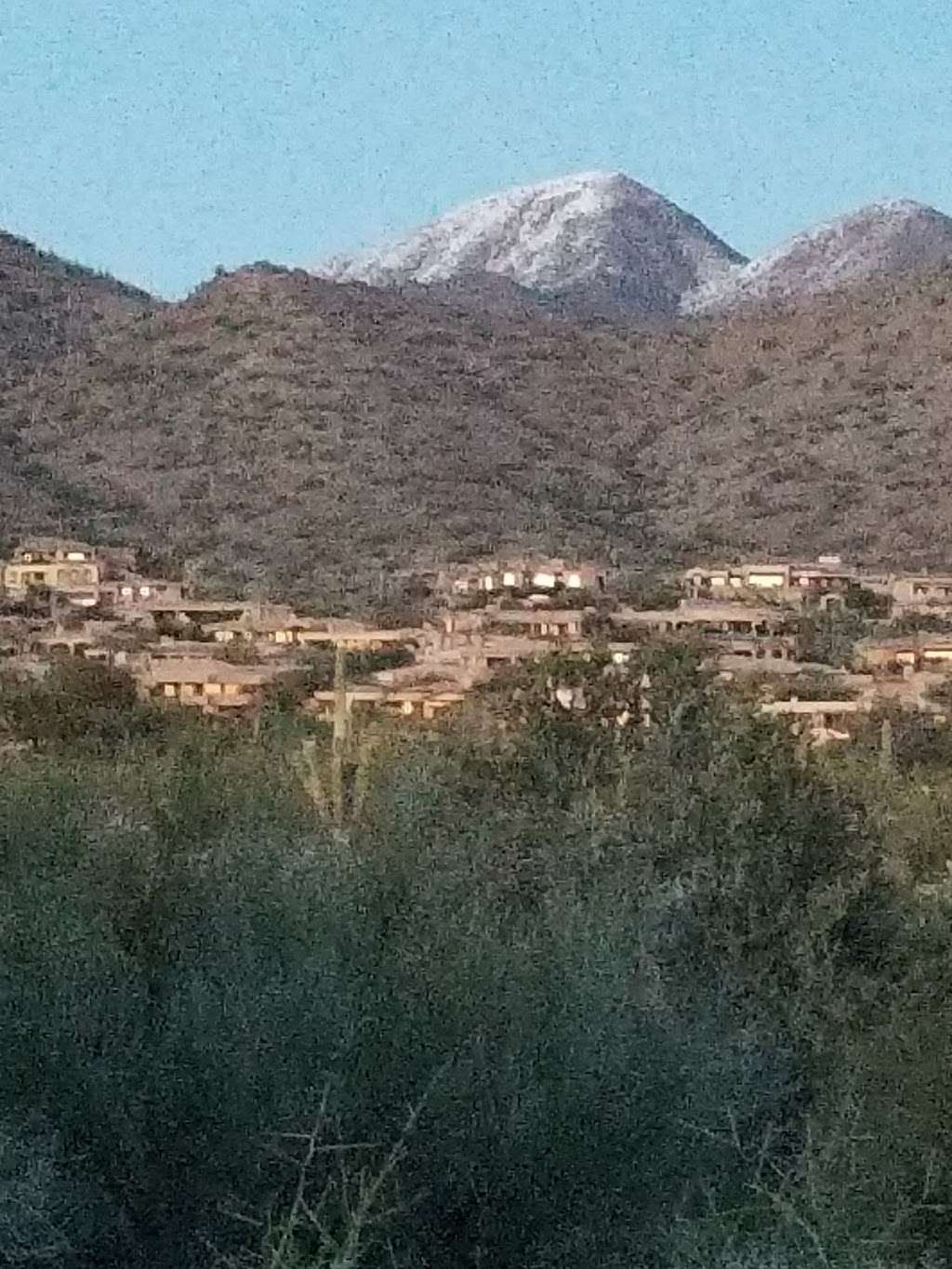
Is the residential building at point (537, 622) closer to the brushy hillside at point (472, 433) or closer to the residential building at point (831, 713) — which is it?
the residential building at point (831, 713)

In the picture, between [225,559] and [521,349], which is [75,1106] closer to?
[225,559]

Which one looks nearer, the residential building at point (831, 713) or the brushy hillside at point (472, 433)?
the residential building at point (831, 713)

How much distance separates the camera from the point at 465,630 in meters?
31.9

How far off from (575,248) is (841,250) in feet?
43.0

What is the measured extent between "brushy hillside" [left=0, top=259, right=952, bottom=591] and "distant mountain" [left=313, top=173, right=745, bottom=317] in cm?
3808

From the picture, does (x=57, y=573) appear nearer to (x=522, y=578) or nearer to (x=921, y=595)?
(x=522, y=578)

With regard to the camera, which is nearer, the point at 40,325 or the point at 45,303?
the point at 40,325

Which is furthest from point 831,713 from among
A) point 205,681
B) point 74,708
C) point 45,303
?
point 45,303

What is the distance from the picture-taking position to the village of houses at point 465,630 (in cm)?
2395

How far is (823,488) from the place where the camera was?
49.0m

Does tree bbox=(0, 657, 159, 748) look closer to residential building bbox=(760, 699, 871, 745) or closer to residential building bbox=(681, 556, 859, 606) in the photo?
residential building bbox=(760, 699, 871, 745)

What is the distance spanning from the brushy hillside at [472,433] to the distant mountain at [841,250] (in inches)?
1585

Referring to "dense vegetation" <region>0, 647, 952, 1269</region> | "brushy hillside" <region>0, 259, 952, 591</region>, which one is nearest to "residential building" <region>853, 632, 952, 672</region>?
"brushy hillside" <region>0, 259, 952, 591</region>

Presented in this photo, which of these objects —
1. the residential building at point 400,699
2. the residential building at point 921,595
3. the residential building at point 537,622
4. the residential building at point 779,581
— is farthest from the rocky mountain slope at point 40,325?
the residential building at point 400,699
